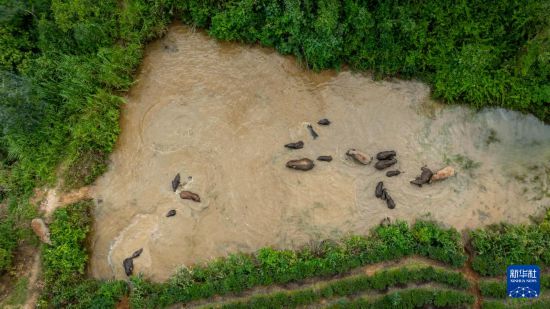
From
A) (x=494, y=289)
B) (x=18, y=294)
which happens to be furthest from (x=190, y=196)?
(x=494, y=289)

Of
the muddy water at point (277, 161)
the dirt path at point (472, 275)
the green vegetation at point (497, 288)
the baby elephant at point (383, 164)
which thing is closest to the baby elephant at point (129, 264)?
the muddy water at point (277, 161)

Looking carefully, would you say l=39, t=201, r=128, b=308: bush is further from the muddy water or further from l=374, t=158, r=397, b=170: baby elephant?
l=374, t=158, r=397, b=170: baby elephant

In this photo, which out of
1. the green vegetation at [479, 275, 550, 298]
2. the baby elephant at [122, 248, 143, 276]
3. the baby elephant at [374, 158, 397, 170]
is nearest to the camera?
the green vegetation at [479, 275, 550, 298]

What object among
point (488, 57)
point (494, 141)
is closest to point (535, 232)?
point (494, 141)

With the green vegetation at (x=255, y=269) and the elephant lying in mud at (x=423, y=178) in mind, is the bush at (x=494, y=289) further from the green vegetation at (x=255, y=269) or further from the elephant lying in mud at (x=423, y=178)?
the elephant lying in mud at (x=423, y=178)

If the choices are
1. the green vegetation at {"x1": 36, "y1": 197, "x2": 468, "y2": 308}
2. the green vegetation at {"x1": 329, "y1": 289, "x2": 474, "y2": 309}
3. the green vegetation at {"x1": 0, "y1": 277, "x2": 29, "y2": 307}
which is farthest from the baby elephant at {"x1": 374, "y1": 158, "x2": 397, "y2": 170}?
the green vegetation at {"x1": 0, "y1": 277, "x2": 29, "y2": 307}

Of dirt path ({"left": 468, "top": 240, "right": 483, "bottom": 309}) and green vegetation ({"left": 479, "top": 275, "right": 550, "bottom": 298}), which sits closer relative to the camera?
green vegetation ({"left": 479, "top": 275, "right": 550, "bottom": 298})

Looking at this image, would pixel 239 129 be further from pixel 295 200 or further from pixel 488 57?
pixel 488 57
